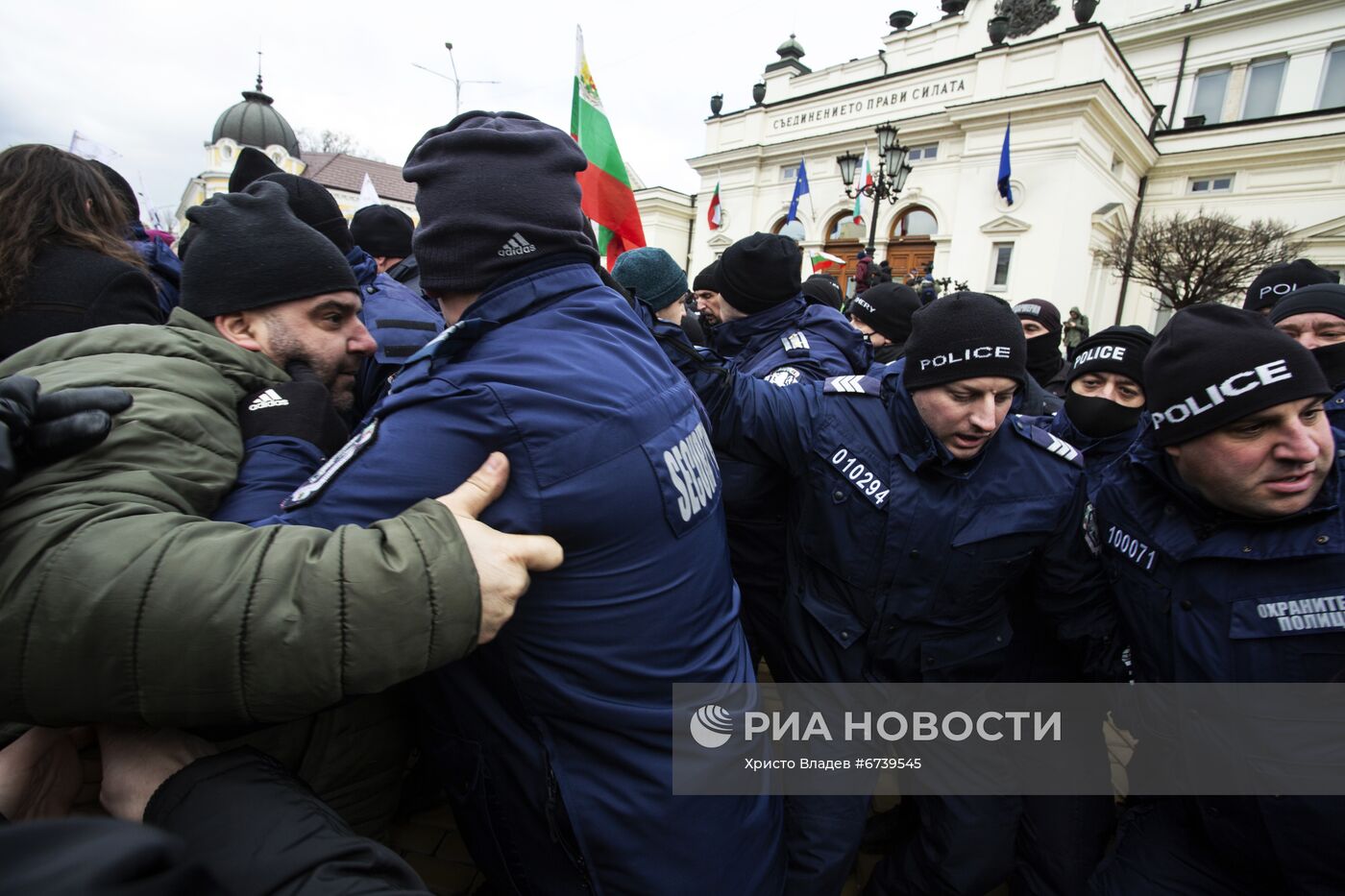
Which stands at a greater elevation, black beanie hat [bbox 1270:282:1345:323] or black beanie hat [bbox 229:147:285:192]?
black beanie hat [bbox 229:147:285:192]

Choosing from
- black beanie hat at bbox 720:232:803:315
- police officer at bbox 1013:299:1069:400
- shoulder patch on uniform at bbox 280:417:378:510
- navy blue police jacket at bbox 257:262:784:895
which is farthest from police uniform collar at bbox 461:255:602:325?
police officer at bbox 1013:299:1069:400

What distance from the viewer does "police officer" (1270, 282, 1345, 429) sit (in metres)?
3.04

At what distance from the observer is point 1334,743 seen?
165 centimetres

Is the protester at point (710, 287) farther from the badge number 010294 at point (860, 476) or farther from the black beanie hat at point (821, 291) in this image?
the badge number 010294 at point (860, 476)

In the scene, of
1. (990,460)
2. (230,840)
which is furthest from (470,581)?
(990,460)

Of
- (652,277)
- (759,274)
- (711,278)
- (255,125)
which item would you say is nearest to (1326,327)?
(759,274)

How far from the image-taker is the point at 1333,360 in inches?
120

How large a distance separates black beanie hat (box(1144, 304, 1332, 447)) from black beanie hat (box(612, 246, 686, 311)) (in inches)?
81.9

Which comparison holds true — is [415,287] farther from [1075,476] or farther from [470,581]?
[1075,476]

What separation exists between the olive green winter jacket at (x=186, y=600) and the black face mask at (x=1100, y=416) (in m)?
2.95

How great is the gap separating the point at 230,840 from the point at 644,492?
2.78 feet

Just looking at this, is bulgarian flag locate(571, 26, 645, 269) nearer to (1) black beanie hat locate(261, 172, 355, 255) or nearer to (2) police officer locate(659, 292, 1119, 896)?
(1) black beanie hat locate(261, 172, 355, 255)

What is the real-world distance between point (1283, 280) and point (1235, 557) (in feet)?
12.2

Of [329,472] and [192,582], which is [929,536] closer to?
[329,472]
